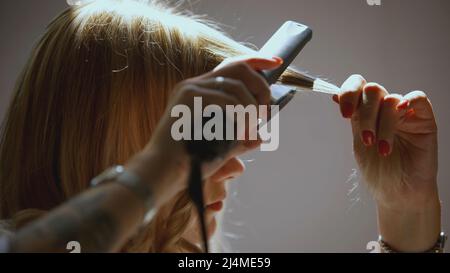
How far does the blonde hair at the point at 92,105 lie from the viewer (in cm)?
57

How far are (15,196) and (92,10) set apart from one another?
0.25 m

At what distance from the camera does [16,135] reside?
1.94 ft

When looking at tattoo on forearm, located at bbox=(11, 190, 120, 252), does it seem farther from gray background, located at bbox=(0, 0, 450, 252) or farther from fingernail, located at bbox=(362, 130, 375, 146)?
gray background, located at bbox=(0, 0, 450, 252)

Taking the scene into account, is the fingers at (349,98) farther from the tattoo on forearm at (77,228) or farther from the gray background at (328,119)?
the gray background at (328,119)

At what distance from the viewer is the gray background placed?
1342 mm

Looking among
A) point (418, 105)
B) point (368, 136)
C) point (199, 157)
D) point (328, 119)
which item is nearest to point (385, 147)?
point (368, 136)

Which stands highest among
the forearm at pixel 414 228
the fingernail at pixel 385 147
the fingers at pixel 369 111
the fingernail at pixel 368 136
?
the fingers at pixel 369 111

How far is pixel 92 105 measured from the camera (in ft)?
1.89

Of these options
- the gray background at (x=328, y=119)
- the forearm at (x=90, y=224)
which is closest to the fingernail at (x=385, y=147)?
the forearm at (x=90, y=224)

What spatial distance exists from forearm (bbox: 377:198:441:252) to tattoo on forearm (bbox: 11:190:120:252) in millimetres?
528

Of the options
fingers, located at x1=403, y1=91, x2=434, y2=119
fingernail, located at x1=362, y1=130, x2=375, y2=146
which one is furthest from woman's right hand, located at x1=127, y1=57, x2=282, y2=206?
fingers, located at x1=403, y1=91, x2=434, y2=119

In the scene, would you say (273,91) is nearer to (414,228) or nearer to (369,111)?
(369,111)
